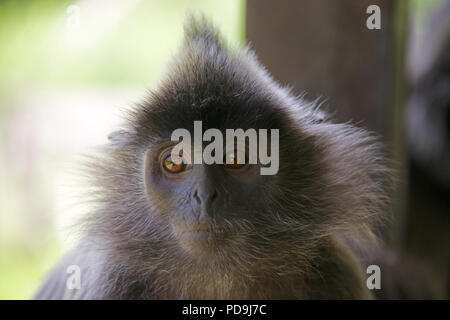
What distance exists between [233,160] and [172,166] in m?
0.21

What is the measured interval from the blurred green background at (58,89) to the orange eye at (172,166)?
0.85 ft

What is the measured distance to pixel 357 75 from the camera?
2.87 metres

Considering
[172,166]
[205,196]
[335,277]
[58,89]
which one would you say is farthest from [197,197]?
[58,89]

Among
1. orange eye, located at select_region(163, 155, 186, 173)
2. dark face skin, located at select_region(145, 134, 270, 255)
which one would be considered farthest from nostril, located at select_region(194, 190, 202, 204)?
orange eye, located at select_region(163, 155, 186, 173)

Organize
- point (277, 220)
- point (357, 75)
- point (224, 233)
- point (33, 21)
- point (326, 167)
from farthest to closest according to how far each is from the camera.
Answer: point (33, 21), point (357, 75), point (326, 167), point (277, 220), point (224, 233)

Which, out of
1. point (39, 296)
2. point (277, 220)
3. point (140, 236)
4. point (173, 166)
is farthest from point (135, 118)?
point (39, 296)

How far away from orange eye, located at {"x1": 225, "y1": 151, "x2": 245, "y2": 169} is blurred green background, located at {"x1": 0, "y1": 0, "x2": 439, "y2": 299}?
0.37 m

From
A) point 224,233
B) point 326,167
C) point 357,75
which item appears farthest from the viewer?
point 357,75

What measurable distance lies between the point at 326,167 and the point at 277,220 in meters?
0.33

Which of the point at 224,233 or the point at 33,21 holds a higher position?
the point at 33,21

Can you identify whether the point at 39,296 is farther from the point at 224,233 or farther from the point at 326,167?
the point at 326,167

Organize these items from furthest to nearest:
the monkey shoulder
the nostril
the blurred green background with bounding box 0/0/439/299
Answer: the blurred green background with bounding box 0/0/439/299, the monkey shoulder, the nostril

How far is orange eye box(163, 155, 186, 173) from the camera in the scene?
210 centimetres

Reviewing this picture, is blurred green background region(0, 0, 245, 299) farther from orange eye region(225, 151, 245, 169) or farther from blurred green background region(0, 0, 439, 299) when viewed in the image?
orange eye region(225, 151, 245, 169)
